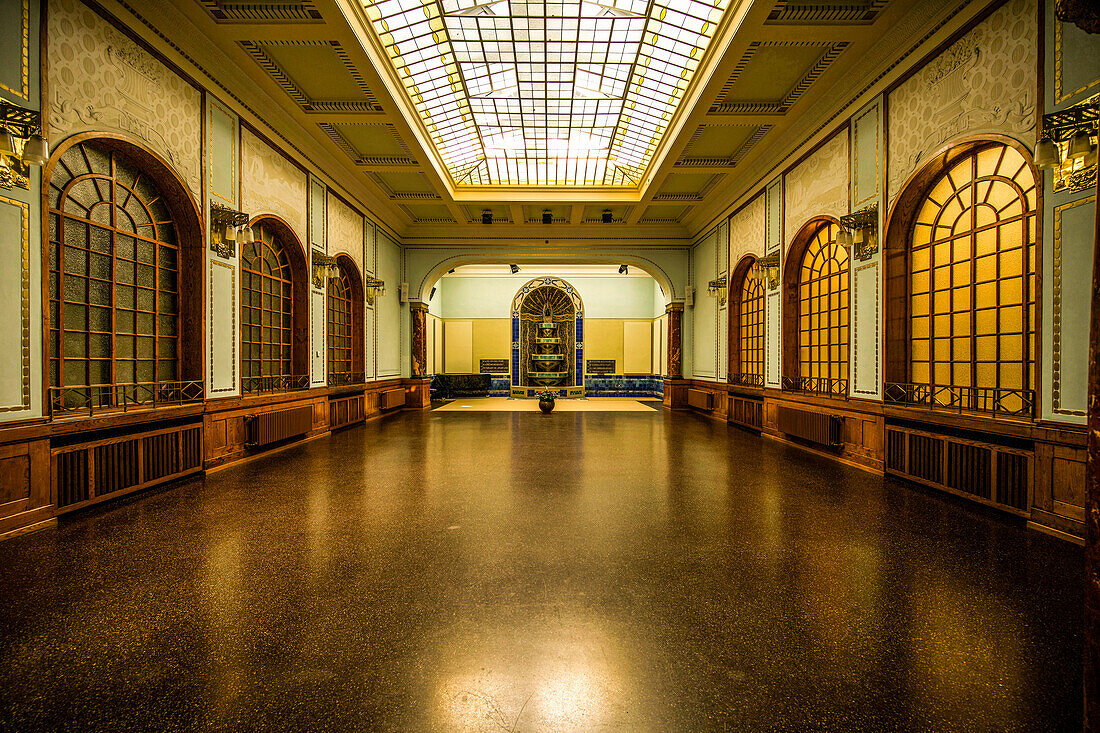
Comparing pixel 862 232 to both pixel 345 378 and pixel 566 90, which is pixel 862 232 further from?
pixel 345 378

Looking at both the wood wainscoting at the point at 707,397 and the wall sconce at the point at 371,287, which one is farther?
the wood wainscoting at the point at 707,397

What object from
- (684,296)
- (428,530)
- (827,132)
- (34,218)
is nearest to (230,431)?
(34,218)

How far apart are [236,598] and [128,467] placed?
311 cm

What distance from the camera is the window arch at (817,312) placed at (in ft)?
22.5

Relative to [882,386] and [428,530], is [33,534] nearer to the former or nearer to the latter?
[428,530]

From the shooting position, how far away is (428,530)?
3674mm

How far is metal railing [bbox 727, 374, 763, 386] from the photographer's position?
9291mm

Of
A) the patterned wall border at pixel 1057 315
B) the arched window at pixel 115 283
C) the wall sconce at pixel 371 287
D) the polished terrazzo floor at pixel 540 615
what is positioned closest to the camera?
the polished terrazzo floor at pixel 540 615

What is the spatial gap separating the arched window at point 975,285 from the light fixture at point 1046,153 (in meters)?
1.06

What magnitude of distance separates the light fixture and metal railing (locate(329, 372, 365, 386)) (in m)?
10.1

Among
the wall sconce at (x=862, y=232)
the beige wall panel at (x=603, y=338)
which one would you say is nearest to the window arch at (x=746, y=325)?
the wall sconce at (x=862, y=232)

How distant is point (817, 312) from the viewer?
7.62 m

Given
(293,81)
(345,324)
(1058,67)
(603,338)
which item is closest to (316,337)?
(345,324)

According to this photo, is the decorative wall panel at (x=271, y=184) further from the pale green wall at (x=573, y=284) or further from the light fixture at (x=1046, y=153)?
the pale green wall at (x=573, y=284)
